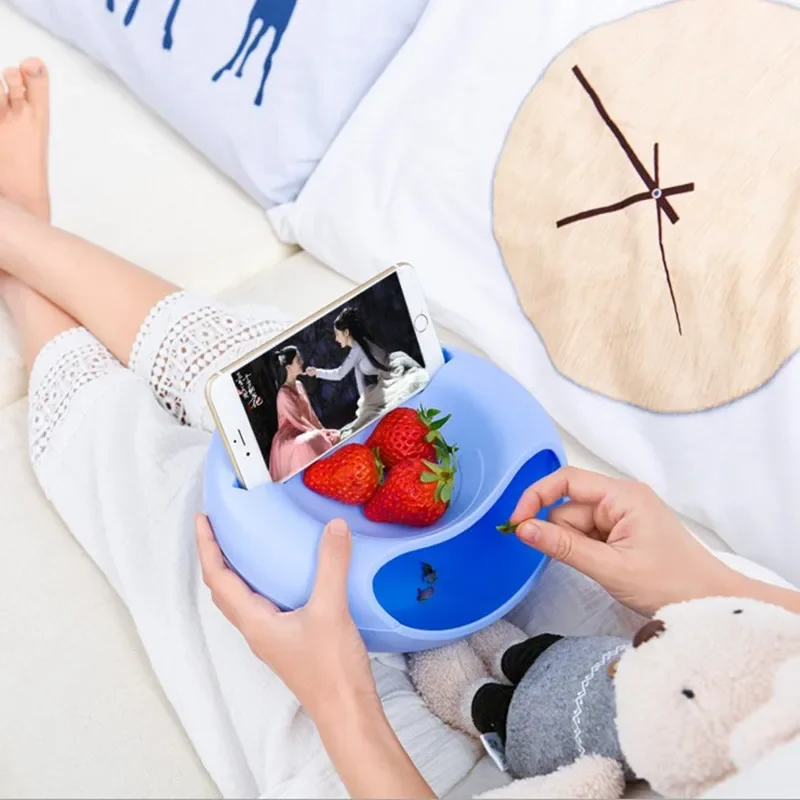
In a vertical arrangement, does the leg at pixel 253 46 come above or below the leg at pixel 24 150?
above

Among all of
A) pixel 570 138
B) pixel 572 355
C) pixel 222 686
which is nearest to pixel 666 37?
pixel 570 138

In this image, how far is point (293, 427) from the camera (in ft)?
2.41

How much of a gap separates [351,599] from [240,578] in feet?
0.32

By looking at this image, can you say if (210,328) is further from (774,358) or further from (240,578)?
(774,358)

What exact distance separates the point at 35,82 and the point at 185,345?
49 centimetres

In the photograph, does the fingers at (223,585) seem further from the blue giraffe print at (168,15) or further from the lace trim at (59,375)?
the blue giraffe print at (168,15)

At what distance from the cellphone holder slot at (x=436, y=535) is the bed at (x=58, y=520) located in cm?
13

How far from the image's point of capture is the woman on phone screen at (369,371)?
743mm

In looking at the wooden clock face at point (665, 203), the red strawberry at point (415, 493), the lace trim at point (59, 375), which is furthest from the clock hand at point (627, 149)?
the lace trim at point (59, 375)

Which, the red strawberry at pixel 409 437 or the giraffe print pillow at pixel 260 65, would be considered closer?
the red strawberry at pixel 409 437

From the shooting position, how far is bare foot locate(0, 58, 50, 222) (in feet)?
3.51

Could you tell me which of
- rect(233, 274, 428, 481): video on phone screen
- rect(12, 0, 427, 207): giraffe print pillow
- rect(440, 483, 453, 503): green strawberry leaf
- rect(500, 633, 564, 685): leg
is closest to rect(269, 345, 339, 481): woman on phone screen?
rect(233, 274, 428, 481): video on phone screen

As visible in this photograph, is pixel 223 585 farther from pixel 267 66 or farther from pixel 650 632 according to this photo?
pixel 267 66

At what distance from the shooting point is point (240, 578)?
681 mm
